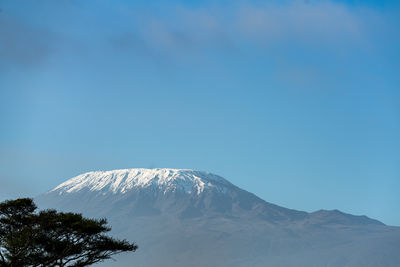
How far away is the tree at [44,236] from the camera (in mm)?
43031

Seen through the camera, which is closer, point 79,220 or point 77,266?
point 79,220

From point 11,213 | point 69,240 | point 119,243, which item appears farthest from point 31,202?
point 119,243

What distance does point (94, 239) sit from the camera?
45938 mm

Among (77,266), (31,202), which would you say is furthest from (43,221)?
(77,266)

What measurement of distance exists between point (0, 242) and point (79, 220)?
7228 mm

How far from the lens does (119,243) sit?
154 feet

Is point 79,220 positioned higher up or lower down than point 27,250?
higher up

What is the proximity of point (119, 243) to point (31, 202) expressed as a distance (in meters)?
8.45

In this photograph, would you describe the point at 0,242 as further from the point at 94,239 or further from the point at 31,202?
the point at 94,239

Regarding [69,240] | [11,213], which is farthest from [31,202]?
[69,240]

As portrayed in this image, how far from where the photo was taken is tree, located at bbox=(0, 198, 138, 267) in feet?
141

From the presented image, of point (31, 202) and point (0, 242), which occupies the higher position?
point (31, 202)

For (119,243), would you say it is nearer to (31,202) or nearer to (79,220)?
(79,220)

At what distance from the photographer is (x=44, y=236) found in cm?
4453
